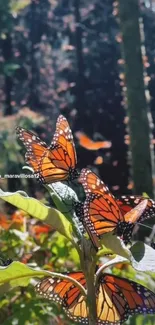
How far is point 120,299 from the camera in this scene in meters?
1.11

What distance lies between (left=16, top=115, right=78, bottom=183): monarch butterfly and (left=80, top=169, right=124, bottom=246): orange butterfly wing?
0.19 metres

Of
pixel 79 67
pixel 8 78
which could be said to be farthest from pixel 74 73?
pixel 8 78

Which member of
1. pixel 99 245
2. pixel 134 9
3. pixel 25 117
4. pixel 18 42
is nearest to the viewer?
pixel 99 245

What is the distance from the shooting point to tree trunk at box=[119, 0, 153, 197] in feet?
18.6

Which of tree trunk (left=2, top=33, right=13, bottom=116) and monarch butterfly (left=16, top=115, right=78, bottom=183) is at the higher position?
tree trunk (left=2, top=33, right=13, bottom=116)

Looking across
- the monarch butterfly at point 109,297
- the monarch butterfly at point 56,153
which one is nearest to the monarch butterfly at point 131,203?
the monarch butterfly at point 109,297

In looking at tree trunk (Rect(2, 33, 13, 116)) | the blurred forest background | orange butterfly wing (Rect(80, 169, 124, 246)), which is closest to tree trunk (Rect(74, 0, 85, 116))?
the blurred forest background

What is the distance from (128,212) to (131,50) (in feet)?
15.9

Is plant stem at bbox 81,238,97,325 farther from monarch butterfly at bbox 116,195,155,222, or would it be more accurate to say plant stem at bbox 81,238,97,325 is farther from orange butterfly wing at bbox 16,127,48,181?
orange butterfly wing at bbox 16,127,48,181

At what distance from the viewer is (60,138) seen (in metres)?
1.47

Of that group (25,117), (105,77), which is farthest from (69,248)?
(105,77)

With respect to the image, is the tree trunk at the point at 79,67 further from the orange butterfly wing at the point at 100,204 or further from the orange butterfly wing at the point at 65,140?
the orange butterfly wing at the point at 100,204

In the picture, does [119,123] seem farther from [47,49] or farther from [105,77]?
[47,49]

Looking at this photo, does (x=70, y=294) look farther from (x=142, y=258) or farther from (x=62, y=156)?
(x=62, y=156)
